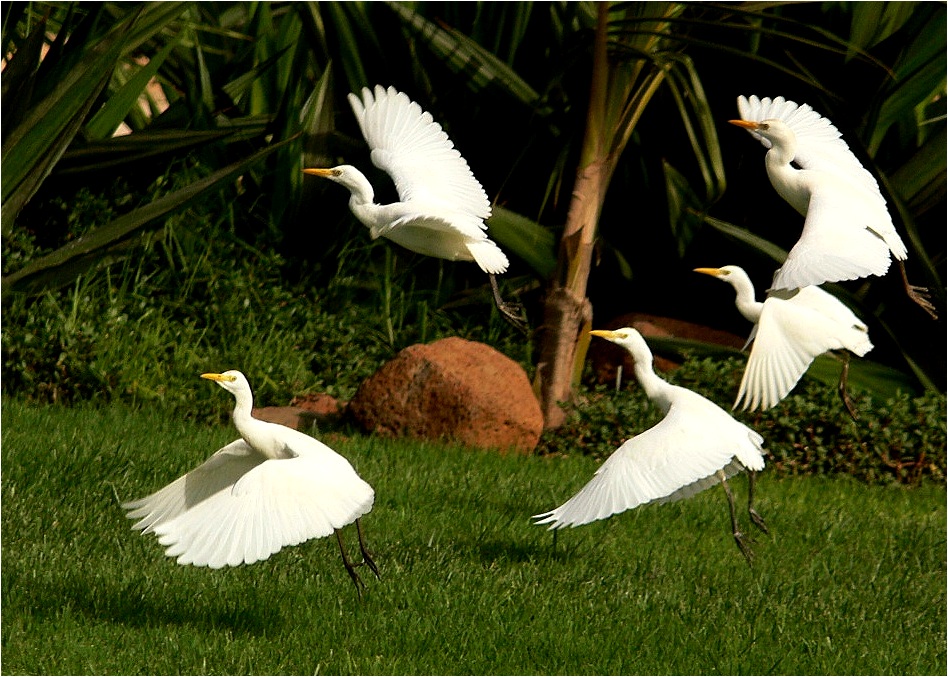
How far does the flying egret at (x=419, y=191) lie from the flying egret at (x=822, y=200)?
2.59 ft

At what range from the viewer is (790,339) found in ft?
12.4

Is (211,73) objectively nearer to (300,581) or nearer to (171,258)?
(171,258)

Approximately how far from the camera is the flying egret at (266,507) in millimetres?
3139

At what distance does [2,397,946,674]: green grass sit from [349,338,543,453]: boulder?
0.34m

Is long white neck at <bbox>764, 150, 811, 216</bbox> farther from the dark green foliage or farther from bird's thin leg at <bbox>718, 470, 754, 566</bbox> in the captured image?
the dark green foliage

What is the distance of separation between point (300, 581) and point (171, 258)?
317cm

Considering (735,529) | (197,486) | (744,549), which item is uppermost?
(197,486)

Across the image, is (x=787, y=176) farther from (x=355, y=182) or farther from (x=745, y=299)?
(x=355, y=182)

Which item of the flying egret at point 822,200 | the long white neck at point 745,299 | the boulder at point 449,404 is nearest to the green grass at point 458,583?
the boulder at point 449,404

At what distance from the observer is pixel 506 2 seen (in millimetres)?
7441

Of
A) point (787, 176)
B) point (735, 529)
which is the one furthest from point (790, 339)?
point (735, 529)

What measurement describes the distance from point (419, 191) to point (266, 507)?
1299 millimetres

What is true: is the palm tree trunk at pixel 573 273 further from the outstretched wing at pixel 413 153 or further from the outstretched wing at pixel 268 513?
the outstretched wing at pixel 268 513

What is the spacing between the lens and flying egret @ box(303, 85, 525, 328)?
3.66 metres
